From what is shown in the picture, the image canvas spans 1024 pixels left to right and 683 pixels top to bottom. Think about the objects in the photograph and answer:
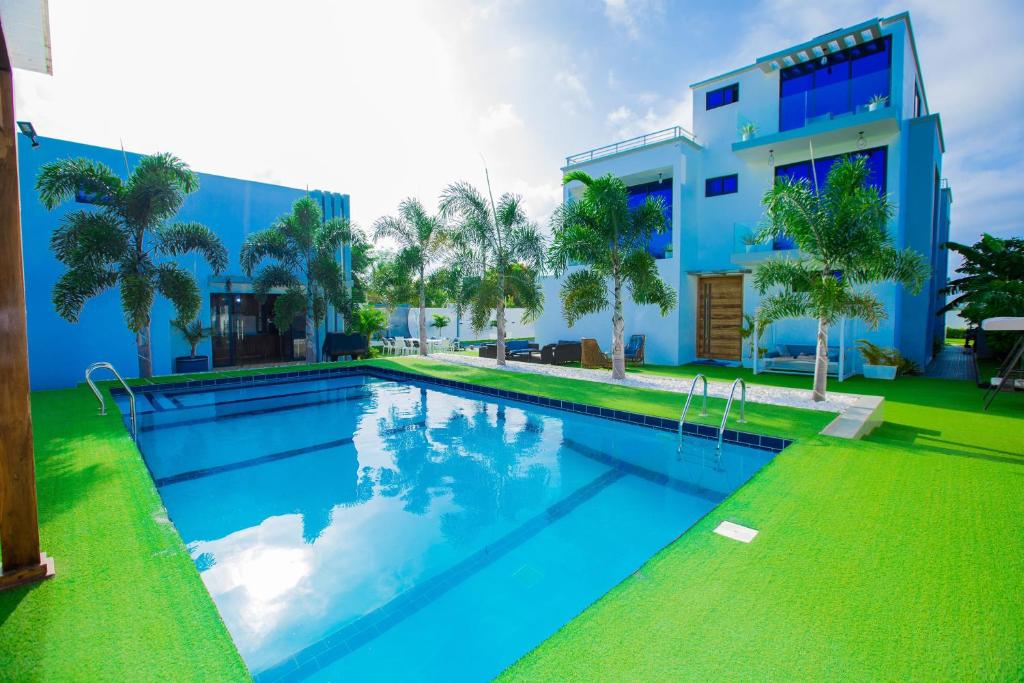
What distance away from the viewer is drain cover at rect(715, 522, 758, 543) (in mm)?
3297

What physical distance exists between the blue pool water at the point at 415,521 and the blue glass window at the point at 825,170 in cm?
860

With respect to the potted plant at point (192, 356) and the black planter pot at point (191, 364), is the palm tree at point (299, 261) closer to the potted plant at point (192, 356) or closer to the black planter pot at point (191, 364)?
the potted plant at point (192, 356)

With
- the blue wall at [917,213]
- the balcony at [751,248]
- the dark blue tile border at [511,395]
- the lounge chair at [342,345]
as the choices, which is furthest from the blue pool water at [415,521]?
the blue wall at [917,213]

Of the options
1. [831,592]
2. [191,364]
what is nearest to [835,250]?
[831,592]

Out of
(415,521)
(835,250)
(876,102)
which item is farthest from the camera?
(876,102)

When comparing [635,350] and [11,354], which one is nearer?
[11,354]

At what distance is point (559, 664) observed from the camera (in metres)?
2.10

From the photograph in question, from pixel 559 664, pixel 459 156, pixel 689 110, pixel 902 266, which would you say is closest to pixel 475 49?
pixel 459 156

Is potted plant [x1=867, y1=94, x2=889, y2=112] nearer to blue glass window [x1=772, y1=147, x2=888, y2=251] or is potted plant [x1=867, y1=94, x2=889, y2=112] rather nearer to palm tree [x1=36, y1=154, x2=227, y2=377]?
blue glass window [x1=772, y1=147, x2=888, y2=251]

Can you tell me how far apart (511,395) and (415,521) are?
17.1ft

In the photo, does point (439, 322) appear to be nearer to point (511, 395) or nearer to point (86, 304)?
point (86, 304)

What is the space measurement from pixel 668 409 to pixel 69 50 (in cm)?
1106

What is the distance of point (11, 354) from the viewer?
2455 millimetres

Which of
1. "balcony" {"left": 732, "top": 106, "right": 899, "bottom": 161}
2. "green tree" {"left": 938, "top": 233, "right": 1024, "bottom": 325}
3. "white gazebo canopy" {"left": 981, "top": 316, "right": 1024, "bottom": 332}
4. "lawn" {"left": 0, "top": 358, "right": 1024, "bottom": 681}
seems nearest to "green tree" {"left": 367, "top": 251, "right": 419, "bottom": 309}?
"balcony" {"left": 732, "top": 106, "right": 899, "bottom": 161}
